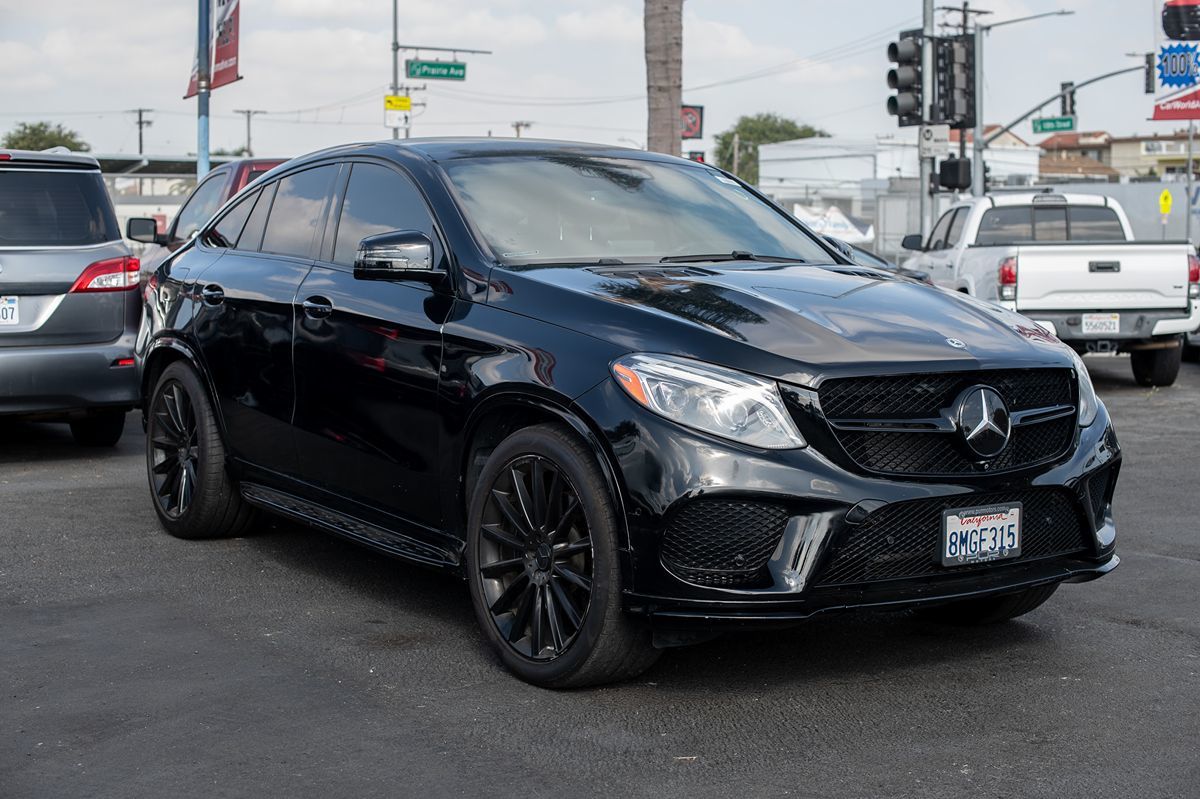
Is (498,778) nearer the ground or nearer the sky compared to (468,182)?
nearer the ground

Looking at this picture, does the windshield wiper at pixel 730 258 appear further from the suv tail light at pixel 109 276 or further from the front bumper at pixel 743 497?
the suv tail light at pixel 109 276

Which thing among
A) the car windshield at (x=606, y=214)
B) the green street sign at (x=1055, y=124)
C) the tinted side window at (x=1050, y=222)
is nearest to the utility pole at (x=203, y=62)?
the tinted side window at (x=1050, y=222)

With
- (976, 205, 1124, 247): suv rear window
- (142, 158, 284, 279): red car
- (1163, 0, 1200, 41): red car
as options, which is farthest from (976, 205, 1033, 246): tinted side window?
(1163, 0, 1200, 41): red car

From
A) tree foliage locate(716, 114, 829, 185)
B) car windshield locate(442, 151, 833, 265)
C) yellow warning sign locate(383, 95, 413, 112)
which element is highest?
tree foliage locate(716, 114, 829, 185)

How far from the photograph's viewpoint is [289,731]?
430cm

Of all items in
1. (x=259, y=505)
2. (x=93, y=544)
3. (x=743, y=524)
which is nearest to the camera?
(x=743, y=524)

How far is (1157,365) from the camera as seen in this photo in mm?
14414

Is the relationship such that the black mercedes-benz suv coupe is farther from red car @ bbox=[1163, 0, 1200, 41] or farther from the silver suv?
→ red car @ bbox=[1163, 0, 1200, 41]

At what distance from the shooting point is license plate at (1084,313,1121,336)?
44.8ft

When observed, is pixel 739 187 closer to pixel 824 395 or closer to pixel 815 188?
pixel 824 395

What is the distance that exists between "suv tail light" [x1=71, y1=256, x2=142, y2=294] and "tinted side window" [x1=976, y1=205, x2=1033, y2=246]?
9.24m

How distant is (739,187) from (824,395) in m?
2.35

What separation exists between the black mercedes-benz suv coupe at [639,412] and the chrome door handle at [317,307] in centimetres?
2

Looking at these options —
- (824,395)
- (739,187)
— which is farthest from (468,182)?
(824,395)
